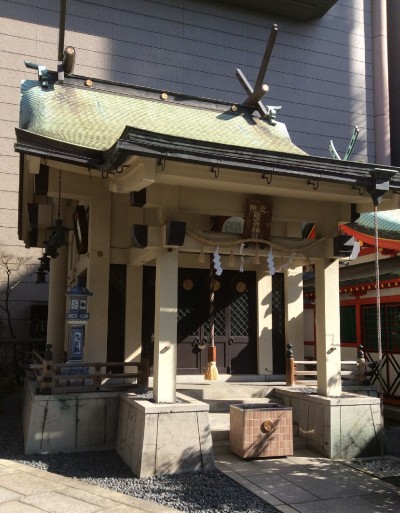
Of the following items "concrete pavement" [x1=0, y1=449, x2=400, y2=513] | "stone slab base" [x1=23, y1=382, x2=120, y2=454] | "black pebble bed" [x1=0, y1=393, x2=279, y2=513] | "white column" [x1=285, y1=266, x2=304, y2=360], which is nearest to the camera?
"concrete pavement" [x1=0, y1=449, x2=400, y2=513]

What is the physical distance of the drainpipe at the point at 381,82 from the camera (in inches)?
1146

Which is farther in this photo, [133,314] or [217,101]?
[217,101]

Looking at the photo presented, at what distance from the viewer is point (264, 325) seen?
462 inches

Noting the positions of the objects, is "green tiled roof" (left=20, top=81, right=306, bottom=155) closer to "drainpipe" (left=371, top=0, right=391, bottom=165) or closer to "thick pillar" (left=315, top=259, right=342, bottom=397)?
"thick pillar" (left=315, top=259, right=342, bottom=397)

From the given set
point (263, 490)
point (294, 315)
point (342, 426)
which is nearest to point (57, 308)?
point (294, 315)

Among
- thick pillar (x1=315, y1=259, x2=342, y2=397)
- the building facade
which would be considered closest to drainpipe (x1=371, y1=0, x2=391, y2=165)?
the building facade

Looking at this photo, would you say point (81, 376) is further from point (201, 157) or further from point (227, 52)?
point (227, 52)

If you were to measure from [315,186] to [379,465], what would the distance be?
15.2 feet

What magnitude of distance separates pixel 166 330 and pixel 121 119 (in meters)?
4.71

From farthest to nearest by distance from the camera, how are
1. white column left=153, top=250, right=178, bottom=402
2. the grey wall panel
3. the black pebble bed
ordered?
1. the grey wall panel
2. white column left=153, top=250, right=178, bottom=402
3. the black pebble bed

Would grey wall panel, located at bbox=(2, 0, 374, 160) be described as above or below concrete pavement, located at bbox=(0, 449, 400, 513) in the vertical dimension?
above

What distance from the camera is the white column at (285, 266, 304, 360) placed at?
11.9 metres

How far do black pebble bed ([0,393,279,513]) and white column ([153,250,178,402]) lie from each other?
1.24 metres

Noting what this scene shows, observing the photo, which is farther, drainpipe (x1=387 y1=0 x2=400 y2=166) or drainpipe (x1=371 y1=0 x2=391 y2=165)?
drainpipe (x1=387 y1=0 x2=400 y2=166)
